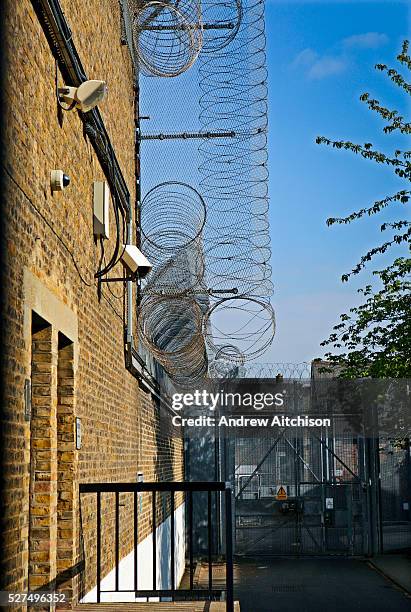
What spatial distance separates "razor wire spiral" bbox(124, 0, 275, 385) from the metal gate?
8556 millimetres

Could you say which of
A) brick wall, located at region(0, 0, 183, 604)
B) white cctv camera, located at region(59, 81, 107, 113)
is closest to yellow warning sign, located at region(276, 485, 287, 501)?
brick wall, located at region(0, 0, 183, 604)

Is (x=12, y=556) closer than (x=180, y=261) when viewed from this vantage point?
Yes

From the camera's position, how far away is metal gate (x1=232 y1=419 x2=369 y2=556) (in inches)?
766

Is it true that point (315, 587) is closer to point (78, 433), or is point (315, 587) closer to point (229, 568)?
point (229, 568)

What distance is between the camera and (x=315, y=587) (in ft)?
50.3

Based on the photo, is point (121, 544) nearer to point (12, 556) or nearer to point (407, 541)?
point (12, 556)

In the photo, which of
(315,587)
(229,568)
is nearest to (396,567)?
(315,587)

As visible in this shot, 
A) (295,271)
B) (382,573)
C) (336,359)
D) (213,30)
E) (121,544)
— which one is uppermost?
(213,30)

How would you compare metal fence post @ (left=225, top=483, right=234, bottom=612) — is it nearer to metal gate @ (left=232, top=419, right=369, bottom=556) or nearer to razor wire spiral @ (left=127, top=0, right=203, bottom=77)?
razor wire spiral @ (left=127, top=0, right=203, bottom=77)

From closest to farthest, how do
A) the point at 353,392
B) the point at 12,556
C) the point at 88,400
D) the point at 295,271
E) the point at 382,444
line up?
the point at 12,556, the point at 88,400, the point at 295,271, the point at 353,392, the point at 382,444

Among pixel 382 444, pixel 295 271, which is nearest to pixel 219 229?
pixel 295 271

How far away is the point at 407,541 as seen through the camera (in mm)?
20312

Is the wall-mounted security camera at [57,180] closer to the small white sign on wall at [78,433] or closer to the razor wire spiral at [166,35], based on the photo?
the small white sign on wall at [78,433]

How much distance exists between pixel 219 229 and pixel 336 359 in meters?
5.67
